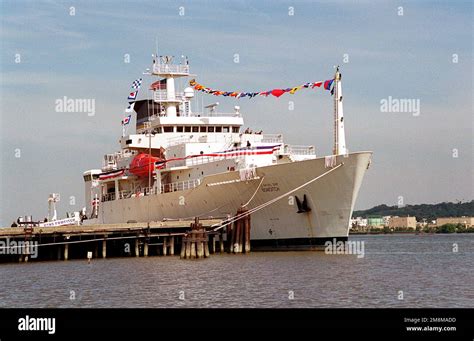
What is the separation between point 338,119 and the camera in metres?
39.0

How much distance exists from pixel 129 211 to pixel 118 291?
26.2 meters

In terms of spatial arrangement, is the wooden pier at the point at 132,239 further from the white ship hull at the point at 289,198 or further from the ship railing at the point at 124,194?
the ship railing at the point at 124,194

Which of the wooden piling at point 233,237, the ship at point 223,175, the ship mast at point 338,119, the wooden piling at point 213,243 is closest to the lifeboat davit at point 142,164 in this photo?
the ship at point 223,175

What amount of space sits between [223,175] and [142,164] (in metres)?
9.23

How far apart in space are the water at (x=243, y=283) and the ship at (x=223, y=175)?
6.89 ft

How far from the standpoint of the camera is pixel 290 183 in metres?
41.1

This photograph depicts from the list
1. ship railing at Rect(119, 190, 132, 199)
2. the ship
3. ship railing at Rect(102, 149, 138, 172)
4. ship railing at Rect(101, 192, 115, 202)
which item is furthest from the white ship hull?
ship railing at Rect(101, 192, 115, 202)

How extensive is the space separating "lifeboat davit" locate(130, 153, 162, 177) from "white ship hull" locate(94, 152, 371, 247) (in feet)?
12.3

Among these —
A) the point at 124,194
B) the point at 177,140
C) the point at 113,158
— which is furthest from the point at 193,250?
the point at 113,158

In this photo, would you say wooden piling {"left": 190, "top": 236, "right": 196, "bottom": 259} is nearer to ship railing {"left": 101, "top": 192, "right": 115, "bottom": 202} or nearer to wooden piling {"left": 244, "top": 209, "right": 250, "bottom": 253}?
wooden piling {"left": 244, "top": 209, "right": 250, "bottom": 253}

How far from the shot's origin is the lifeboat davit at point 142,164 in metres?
50.2
